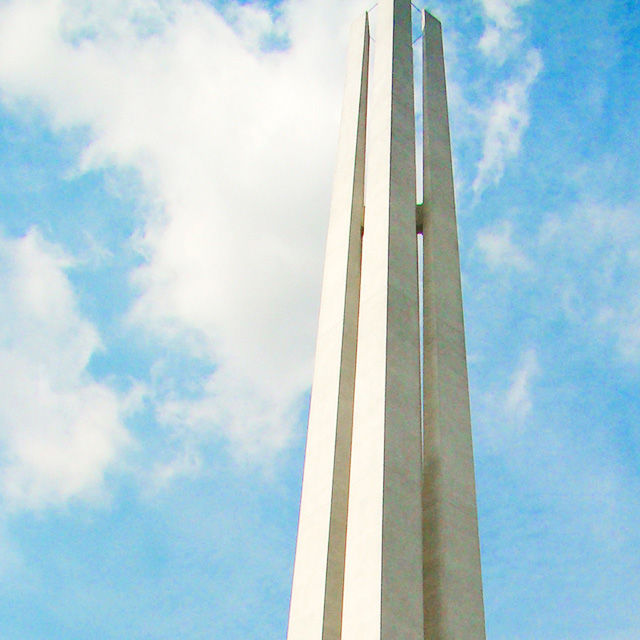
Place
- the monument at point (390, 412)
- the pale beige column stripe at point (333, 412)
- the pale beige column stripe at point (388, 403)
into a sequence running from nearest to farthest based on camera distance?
1. the pale beige column stripe at point (388, 403)
2. the monument at point (390, 412)
3. the pale beige column stripe at point (333, 412)

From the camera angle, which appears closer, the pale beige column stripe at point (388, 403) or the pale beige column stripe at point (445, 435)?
the pale beige column stripe at point (388, 403)

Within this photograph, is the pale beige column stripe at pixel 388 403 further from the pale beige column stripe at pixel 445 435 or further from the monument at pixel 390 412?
the pale beige column stripe at pixel 445 435

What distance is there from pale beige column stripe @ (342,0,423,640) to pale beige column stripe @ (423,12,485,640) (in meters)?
0.72

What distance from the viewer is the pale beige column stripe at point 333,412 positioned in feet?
49.2

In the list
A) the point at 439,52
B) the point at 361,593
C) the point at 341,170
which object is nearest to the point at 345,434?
the point at 361,593

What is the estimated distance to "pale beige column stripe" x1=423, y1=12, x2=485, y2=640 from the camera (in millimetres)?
14758

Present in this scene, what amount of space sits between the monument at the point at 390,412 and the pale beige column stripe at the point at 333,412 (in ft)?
0.10

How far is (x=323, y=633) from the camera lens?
14.4 meters

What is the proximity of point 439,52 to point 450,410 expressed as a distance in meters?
11.0

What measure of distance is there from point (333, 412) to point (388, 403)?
6.16ft

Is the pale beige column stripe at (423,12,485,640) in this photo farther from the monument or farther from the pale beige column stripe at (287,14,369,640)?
the pale beige column stripe at (287,14,369,640)

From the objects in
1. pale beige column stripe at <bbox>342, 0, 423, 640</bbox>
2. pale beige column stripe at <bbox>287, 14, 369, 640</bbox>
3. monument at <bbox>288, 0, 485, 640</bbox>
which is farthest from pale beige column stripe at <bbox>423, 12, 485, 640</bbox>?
pale beige column stripe at <bbox>287, 14, 369, 640</bbox>

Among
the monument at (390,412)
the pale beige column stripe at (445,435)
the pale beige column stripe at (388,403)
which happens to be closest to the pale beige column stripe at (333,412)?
the monument at (390,412)

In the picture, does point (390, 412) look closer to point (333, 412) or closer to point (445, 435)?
point (445, 435)
